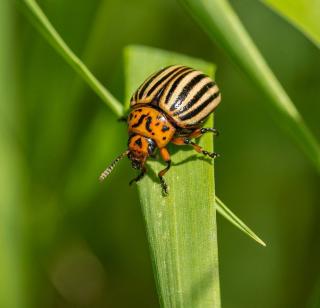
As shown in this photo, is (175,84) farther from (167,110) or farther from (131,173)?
(131,173)

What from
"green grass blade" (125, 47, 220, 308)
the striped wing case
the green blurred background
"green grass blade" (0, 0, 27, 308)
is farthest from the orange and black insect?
the green blurred background

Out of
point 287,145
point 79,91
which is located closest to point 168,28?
point 79,91

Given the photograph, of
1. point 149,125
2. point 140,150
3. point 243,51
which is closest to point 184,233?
point 243,51

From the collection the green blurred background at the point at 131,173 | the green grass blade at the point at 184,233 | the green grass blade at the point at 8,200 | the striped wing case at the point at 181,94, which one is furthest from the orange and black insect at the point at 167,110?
the green blurred background at the point at 131,173

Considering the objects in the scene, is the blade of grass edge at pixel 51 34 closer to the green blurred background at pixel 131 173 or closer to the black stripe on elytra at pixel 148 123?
the black stripe on elytra at pixel 148 123

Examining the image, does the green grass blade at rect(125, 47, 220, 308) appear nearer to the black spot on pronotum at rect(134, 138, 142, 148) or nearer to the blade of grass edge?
the black spot on pronotum at rect(134, 138, 142, 148)

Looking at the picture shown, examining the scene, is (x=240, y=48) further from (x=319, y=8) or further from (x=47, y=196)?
(x=47, y=196)

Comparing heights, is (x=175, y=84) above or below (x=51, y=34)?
below
